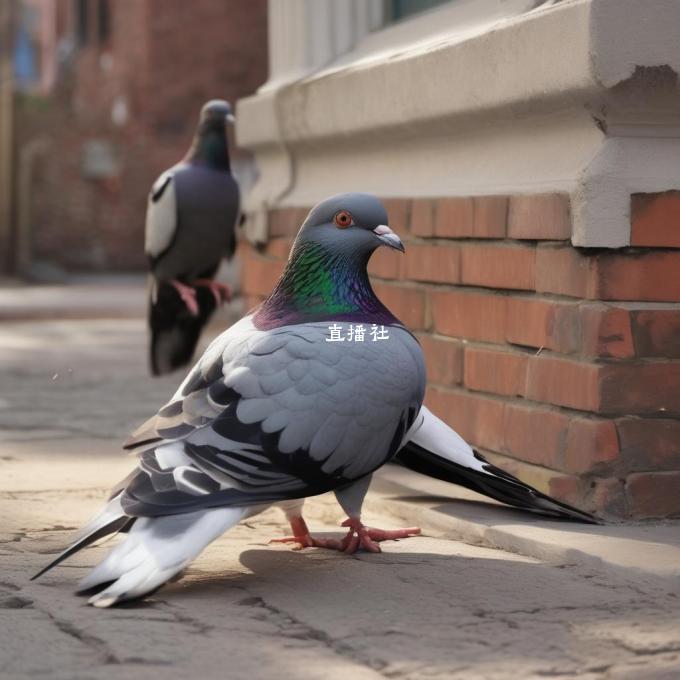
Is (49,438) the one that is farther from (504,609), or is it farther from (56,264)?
(56,264)

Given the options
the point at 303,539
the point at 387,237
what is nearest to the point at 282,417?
the point at 387,237

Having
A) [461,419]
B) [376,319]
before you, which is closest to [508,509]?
[461,419]

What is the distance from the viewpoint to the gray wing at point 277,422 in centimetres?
305

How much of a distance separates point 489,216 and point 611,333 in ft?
2.27

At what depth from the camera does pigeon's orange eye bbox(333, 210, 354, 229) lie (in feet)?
11.1

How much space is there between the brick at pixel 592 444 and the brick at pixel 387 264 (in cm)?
121

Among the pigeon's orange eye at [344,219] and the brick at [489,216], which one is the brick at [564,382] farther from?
the pigeon's orange eye at [344,219]

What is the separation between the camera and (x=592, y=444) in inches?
147

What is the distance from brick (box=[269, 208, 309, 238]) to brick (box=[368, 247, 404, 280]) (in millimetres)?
529

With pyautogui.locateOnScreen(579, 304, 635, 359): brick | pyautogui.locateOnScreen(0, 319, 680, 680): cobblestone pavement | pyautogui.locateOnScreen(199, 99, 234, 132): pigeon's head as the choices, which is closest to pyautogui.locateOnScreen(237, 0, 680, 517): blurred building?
pyautogui.locateOnScreen(579, 304, 635, 359): brick

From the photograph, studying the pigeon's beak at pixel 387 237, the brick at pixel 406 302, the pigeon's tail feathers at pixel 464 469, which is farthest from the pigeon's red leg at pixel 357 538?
the brick at pixel 406 302

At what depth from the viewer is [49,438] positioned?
552cm

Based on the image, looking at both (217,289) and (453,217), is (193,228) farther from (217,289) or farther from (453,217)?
(453,217)

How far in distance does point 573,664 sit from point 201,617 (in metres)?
0.74
